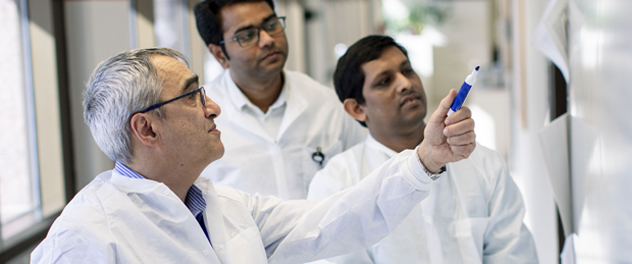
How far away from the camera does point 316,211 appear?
1.25 meters

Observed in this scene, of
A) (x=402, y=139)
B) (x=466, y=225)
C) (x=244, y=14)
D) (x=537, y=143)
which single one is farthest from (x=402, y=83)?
(x=537, y=143)

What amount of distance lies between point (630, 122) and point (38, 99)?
2097 mm

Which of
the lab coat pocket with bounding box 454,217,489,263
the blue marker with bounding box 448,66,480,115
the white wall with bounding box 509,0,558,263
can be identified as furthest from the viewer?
the white wall with bounding box 509,0,558,263

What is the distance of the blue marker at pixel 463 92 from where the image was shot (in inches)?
35.1

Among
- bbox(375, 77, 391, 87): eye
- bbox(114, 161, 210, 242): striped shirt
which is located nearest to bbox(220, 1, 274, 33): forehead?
bbox(375, 77, 391, 87): eye

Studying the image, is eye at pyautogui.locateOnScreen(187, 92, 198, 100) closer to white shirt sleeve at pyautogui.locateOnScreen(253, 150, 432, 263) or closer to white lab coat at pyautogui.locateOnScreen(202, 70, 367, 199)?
white shirt sleeve at pyautogui.locateOnScreen(253, 150, 432, 263)

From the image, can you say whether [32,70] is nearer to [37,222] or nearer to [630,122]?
[37,222]

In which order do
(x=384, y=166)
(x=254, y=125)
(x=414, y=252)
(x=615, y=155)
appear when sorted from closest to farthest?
(x=615, y=155) → (x=384, y=166) → (x=414, y=252) → (x=254, y=125)

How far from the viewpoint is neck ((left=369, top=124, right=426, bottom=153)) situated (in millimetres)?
1512

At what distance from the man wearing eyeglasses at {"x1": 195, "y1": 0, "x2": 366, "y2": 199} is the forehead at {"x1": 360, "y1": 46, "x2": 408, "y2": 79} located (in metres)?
0.42

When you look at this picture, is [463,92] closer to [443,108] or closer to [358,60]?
[443,108]

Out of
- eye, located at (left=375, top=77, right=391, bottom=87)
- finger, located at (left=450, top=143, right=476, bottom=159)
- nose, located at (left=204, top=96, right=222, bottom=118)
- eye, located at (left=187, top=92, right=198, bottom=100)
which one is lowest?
finger, located at (left=450, top=143, right=476, bottom=159)

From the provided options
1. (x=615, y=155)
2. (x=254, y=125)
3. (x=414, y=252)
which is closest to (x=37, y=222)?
(x=254, y=125)

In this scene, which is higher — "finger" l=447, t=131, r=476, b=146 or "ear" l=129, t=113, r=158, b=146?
"ear" l=129, t=113, r=158, b=146
